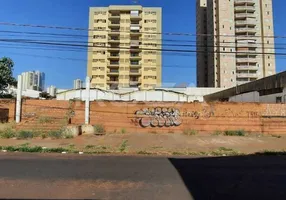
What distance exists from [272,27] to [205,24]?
71.2 ft

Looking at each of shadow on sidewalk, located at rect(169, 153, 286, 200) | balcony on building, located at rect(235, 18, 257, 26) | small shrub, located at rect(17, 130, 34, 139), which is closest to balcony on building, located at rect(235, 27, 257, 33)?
balcony on building, located at rect(235, 18, 257, 26)

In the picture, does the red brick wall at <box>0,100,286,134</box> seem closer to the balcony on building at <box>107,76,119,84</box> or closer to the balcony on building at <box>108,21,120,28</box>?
the balcony on building at <box>107,76,119,84</box>

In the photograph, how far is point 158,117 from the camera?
23859 mm

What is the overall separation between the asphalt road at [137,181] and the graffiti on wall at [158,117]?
46.2ft

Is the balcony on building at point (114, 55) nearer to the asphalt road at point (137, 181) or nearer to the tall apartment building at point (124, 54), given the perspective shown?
the tall apartment building at point (124, 54)

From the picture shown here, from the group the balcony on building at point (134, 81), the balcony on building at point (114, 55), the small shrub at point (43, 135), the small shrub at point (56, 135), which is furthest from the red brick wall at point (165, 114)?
the balcony on building at point (114, 55)

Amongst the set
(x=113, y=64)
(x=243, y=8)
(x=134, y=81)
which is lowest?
(x=134, y=81)

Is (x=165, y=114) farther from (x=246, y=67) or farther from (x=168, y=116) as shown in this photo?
(x=246, y=67)

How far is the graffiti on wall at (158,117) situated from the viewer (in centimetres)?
2383

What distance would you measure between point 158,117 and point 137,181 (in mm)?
16830

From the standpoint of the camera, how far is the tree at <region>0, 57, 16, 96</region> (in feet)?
111

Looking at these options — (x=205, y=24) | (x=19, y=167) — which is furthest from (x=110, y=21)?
(x=19, y=167)

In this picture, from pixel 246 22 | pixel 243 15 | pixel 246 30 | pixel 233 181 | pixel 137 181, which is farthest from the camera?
pixel 243 15

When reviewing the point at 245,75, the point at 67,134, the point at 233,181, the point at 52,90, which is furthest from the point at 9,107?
the point at 245,75
